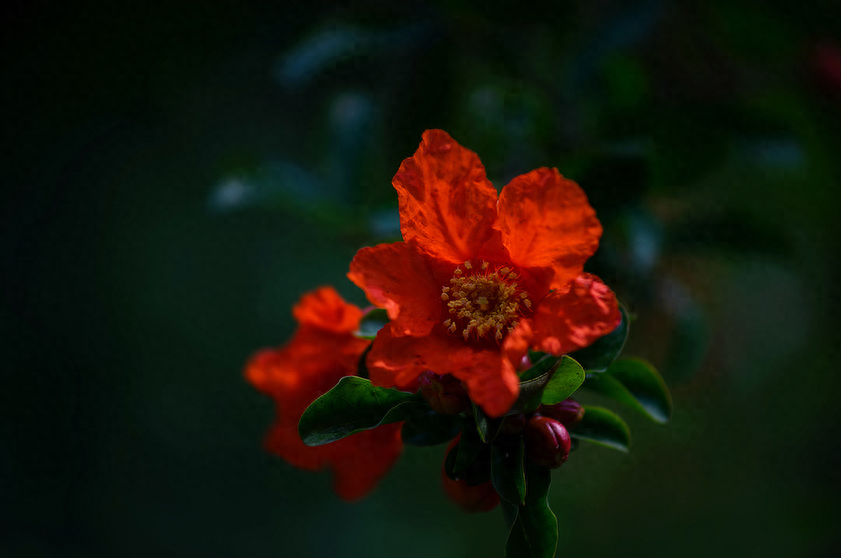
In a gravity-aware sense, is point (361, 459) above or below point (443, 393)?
below

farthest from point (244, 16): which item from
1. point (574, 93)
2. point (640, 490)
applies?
point (640, 490)

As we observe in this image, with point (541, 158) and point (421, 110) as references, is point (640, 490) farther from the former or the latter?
point (421, 110)

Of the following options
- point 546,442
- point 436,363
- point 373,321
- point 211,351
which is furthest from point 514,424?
point 211,351

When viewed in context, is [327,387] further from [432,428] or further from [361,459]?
[432,428]

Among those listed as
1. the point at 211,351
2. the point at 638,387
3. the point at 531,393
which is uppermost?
the point at 531,393

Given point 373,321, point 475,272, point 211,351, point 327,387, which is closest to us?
point 475,272

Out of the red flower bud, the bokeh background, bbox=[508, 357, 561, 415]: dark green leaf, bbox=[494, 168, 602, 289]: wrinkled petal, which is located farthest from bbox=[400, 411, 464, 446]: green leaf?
the bokeh background
